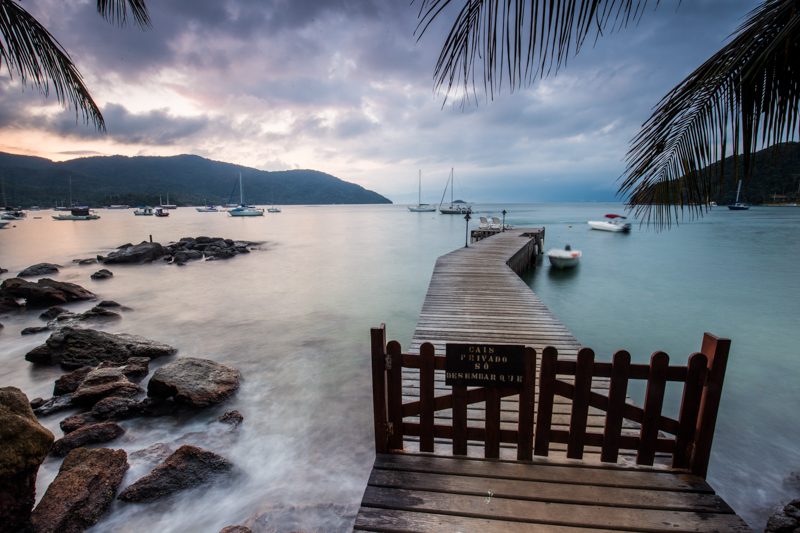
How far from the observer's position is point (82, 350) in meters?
8.52

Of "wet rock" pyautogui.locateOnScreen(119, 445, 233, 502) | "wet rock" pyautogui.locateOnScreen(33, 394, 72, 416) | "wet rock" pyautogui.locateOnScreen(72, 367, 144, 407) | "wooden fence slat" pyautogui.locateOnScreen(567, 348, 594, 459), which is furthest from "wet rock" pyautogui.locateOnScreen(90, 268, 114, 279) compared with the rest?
"wooden fence slat" pyautogui.locateOnScreen(567, 348, 594, 459)

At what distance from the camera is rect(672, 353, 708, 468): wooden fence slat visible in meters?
2.94

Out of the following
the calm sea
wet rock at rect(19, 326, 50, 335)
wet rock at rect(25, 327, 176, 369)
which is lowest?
the calm sea

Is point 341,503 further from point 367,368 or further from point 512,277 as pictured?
point 512,277

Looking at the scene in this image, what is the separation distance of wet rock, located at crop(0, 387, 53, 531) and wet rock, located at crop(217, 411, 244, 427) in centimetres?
288

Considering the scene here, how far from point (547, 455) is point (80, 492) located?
17.5 feet

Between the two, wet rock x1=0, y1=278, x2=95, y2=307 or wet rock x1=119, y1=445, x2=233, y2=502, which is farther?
wet rock x1=0, y1=278, x2=95, y2=307

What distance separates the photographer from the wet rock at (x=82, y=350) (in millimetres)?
8406

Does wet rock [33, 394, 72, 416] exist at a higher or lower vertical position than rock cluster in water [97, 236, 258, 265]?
lower

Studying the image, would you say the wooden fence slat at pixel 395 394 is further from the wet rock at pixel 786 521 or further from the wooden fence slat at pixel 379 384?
the wet rock at pixel 786 521

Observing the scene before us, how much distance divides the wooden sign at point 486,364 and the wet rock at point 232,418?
515 centimetres

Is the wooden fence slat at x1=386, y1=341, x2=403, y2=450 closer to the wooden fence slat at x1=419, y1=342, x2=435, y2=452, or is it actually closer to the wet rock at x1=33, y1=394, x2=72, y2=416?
the wooden fence slat at x1=419, y1=342, x2=435, y2=452

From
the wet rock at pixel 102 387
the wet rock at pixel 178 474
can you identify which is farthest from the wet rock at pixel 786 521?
the wet rock at pixel 102 387

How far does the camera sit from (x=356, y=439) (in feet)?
20.3
